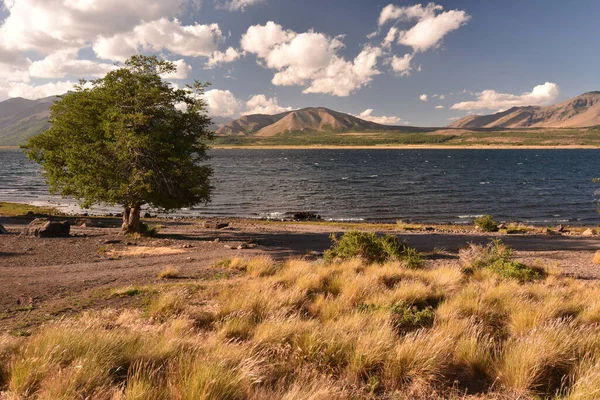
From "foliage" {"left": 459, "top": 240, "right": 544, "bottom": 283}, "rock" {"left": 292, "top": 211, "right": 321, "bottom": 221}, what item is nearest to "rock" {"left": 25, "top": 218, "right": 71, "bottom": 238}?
"foliage" {"left": 459, "top": 240, "right": 544, "bottom": 283}

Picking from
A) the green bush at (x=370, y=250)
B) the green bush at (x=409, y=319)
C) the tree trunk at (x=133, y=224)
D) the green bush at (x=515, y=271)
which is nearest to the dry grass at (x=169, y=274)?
the green bush at (x=370, y=250)

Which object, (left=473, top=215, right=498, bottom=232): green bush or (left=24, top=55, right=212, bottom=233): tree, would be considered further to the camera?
(left=473, top=215, right=498, bottom=232): green bush

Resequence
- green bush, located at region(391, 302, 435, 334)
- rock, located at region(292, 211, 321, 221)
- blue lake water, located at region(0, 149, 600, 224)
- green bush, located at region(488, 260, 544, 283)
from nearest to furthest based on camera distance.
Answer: green bush, located at region(391, 302, 435, 334)
green bush, located at region(488, 260, 544, 283)
rock, located at region(292, 211, 321, 221)
blue lake water, located at region(0, 149, 600, 224)

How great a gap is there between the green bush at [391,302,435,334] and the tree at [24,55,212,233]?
15880 mm

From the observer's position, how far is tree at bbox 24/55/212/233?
20.5 metres

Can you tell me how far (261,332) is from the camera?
6.59 metres

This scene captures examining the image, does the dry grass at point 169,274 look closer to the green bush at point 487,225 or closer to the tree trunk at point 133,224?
the tree trunk at point 133,224

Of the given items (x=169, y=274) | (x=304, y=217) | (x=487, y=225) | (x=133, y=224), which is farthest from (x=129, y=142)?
(x=487, y=225)

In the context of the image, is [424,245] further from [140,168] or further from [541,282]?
[140,168]

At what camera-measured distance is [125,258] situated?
17656mm

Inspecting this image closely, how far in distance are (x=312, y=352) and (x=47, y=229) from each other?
74.1ft

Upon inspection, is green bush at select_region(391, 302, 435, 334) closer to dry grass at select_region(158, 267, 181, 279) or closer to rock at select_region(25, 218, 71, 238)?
dry grass at select_region(158, 267, 181, 279)

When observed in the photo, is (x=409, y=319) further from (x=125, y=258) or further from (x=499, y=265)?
(x=125, y=258)

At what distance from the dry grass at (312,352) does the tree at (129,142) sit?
13470mm
